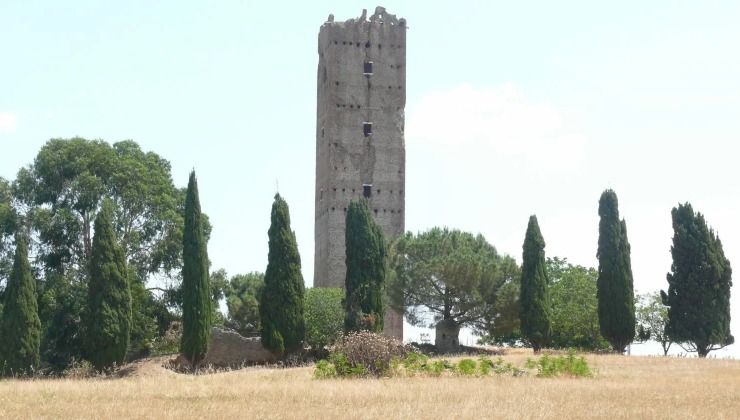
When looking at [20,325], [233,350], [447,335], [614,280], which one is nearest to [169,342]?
[233,350]

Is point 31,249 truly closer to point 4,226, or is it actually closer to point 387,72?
point 4,226

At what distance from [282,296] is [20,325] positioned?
952 centimetres

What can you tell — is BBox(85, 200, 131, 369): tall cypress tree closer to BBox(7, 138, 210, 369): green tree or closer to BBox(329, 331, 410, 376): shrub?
BBox(7, 138, 210, 369): green tree

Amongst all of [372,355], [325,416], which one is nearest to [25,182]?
[372,355]

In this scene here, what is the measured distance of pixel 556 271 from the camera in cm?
6359

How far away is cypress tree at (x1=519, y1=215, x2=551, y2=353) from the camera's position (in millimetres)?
42062

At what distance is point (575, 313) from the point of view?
54531mm

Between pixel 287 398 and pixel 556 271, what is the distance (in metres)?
43.5

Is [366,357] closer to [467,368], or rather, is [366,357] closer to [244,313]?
[467,368]

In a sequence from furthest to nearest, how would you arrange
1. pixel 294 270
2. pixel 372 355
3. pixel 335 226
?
pixel 335 226
pixel 294 270
pixel 372 355

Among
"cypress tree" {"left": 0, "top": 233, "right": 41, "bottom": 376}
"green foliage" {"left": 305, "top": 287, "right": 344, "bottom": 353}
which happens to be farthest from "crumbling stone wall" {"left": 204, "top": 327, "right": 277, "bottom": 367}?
"cypress tree" {"left": 0, "top": 233, "right": 41, "bottom": 376}

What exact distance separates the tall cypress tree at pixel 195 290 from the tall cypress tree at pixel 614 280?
1531 cm

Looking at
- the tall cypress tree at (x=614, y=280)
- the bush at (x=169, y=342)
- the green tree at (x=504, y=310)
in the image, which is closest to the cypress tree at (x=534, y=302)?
the green tree at (x=504, y=310)

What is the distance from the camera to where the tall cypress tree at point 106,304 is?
38.1 metres
